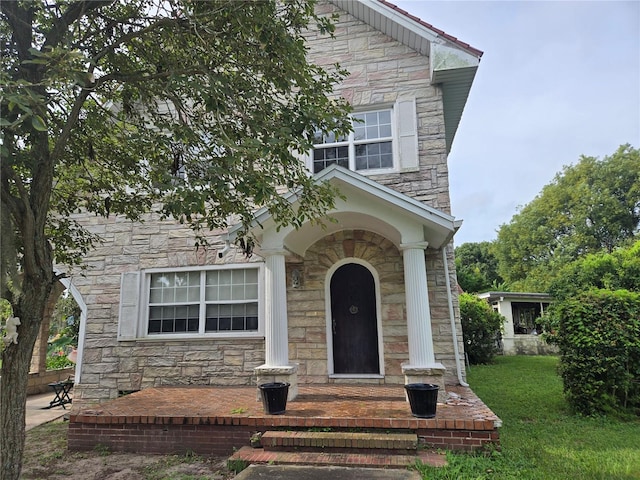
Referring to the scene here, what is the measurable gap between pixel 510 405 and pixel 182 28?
796 cm

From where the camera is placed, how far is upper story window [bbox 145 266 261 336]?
7.93 meters

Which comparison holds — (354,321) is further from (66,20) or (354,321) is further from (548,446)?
(66,20)

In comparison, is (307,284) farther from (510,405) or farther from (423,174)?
(510,405)

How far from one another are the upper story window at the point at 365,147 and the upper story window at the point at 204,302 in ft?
9.23

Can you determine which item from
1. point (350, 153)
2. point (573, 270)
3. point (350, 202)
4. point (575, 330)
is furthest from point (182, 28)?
point (573, 270)

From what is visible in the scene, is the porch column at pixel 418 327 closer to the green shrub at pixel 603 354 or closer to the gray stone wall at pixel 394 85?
the gray stone wall at pixel 394 85

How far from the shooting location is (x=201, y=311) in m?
8.09

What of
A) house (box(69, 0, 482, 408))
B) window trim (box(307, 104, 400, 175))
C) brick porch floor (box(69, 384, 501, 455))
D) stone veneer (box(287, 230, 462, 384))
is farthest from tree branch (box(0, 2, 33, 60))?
stone veneer (box(287, 230, 462, 384))

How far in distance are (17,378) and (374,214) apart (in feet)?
15.6

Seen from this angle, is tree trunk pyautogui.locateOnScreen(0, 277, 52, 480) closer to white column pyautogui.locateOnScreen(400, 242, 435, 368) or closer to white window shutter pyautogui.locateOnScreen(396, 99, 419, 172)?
white column pyautogui.locateOnScreen(400, 242, 435, 368)

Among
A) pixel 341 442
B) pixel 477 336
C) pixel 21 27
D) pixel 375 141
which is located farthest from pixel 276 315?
pixel 477 336

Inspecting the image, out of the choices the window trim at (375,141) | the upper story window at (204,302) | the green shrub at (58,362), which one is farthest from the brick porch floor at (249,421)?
the green shrub at (58,362)

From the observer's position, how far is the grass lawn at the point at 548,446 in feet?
13.3

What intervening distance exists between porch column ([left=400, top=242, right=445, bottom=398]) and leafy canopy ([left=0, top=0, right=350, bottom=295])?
1.95 metres
